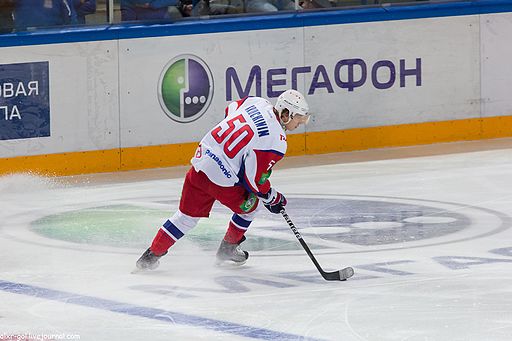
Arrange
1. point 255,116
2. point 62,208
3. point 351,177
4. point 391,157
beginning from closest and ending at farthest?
point 255,116, point 62,208, point 351,177, point 391,157

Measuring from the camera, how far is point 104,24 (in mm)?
10062

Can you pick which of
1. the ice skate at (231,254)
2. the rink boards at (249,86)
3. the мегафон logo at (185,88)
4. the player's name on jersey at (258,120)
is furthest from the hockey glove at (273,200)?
the мегафон logo at (185,88)

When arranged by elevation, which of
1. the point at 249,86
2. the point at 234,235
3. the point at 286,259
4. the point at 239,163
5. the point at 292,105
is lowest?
the point at 286,259

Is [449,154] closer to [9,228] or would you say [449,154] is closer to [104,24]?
[104,24]

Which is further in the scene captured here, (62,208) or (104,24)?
(104,24)

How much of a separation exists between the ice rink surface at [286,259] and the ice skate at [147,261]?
0.07 m

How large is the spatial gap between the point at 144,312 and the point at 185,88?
→ 4516 mm

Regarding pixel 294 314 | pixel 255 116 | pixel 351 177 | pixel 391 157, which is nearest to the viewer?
pixel 294 314

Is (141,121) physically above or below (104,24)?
below


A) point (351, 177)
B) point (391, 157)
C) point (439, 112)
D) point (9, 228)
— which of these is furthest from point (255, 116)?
point (439, 112)

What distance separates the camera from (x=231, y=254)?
708 centimetres

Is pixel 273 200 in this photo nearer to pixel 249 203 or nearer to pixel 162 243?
pixel 249 203

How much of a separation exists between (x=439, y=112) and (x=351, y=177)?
1896 mm

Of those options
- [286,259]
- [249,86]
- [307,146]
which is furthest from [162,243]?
[307,146]
